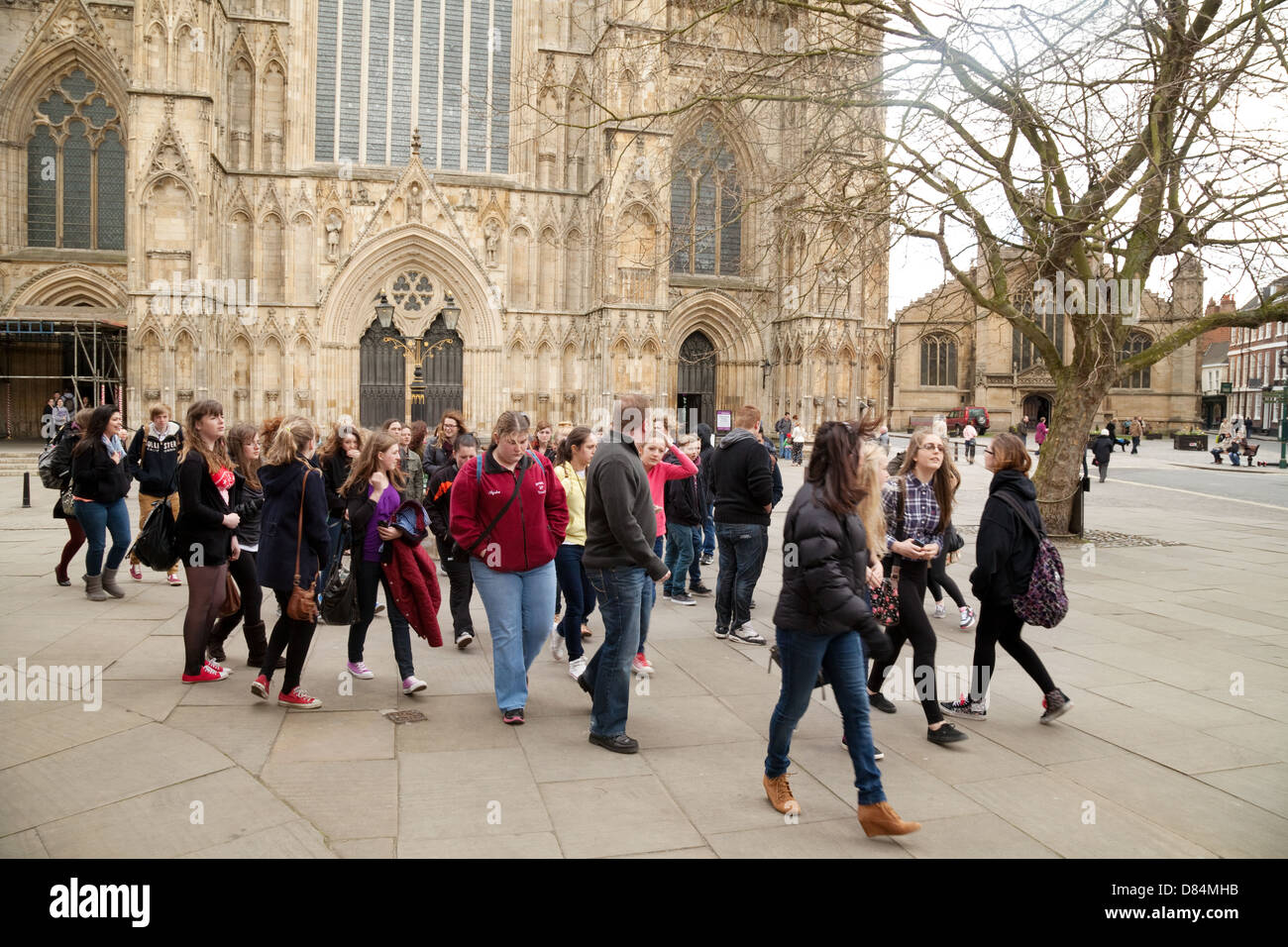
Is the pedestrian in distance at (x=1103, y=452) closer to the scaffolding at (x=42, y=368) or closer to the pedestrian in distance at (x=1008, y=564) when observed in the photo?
the pedestrian in distance at (x=1008, y=564)

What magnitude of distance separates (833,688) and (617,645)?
1370 millimetres

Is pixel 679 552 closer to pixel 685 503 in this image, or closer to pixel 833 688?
pixel 685 503

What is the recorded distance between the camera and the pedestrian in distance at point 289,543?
560cm

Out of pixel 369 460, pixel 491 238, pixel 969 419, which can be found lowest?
pixel 369 460

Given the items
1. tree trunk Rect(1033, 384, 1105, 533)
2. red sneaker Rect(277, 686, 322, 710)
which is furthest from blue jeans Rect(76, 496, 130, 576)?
tree trunk Rect(1033, 384, 1105, 533)

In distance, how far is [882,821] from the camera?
3.89 metres

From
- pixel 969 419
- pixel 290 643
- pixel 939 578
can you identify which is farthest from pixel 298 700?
pixel 969 419

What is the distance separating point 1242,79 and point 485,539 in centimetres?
935

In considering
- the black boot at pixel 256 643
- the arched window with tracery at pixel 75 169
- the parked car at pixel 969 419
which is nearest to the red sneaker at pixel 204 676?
the black boot at pixel 256 643

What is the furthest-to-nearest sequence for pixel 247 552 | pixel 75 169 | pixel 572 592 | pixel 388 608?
pixel 75 169, pixel 572 592, pixel 247 552, pixel 388 608

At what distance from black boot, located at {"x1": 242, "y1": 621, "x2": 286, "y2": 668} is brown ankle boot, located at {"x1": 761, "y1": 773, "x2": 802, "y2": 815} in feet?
12.2

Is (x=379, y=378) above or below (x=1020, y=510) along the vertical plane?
above

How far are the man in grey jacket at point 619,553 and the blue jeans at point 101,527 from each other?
567 centimetres

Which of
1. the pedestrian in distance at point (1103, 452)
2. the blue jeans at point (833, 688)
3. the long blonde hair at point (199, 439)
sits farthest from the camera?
the pedestrian in distance at point (1103, 452)
